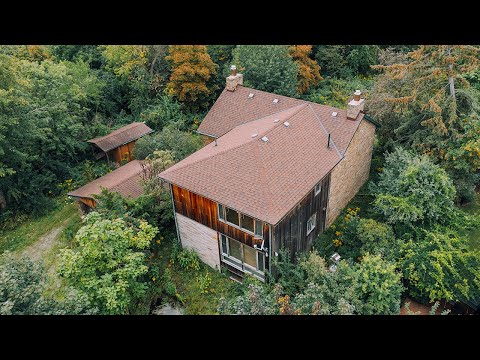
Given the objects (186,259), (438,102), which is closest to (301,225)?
(186,259)

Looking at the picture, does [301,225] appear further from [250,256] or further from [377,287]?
[377,287]

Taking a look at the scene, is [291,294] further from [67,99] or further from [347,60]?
[347,60]

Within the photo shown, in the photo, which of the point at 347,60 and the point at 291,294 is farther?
the point at 347,60

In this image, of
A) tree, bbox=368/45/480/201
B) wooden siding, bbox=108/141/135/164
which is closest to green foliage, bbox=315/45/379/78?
tree, bbox=368/45/480/201

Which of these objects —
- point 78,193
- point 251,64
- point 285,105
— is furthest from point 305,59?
point 78,193

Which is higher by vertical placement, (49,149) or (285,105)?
(285,105)

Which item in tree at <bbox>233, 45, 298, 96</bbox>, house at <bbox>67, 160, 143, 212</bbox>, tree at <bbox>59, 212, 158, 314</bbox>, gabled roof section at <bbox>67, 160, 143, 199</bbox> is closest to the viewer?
tree at <bbox>59, 212, 158, 314</bbox>

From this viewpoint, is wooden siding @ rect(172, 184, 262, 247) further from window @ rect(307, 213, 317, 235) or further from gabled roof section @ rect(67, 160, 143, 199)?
gabled roof section @ rect(67, 160, 143, 199)
